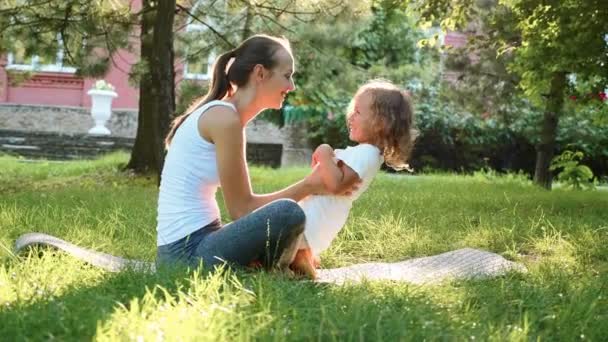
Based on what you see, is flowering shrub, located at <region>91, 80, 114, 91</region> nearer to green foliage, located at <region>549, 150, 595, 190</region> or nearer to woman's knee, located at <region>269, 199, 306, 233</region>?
green foliage, located at <region>549, 150, 595, 190</region>

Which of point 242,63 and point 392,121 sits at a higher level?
point 242,63

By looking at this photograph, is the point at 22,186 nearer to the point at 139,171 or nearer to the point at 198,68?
the point at 139,171

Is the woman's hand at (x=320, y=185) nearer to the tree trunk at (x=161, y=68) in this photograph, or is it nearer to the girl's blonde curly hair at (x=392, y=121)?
the girl's blonde curly hair at (x=392, y=121)

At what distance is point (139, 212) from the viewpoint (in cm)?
565

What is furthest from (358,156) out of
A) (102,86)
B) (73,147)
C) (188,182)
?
(102,86)

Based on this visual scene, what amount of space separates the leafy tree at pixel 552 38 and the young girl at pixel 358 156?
3.22m

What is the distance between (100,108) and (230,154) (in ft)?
46.4

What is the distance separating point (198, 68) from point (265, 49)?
7.02m

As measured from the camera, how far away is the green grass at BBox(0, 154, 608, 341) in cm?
218

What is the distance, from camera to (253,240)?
9.98 ft


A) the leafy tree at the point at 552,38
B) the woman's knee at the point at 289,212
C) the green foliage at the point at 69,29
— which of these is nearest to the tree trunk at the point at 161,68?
the green foliage at the point at 69,29

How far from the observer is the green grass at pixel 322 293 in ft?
7.15

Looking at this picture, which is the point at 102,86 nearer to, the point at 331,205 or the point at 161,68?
the point at 161,68

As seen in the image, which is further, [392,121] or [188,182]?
[392,121]
